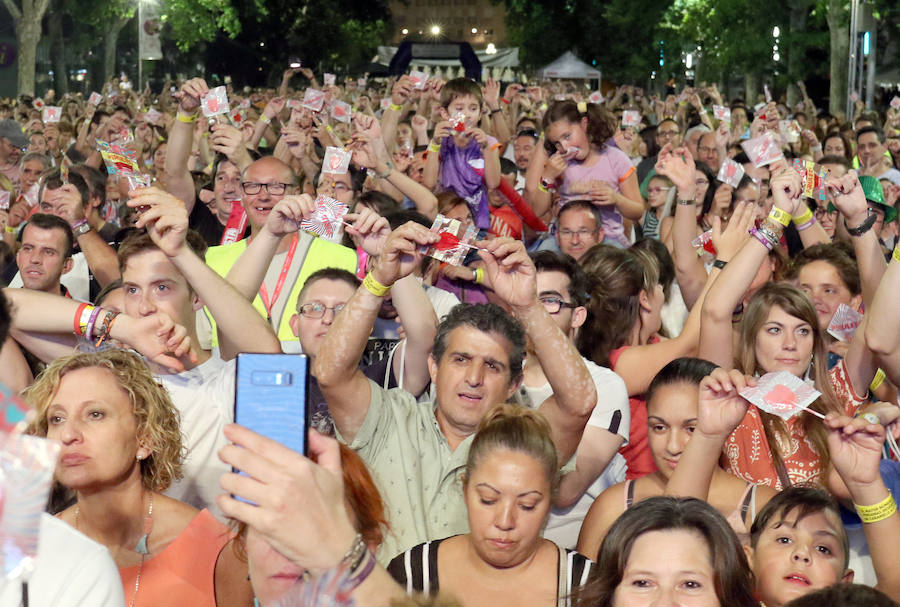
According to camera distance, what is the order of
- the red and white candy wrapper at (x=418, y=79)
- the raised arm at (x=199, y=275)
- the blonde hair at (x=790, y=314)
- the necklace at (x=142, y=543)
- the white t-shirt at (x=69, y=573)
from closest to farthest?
the white t-shirt at (x=69, y=573) → the necklace at (x=142, y=543) → the raised arm at (x=199, y=275) → the blonde hair at (x=790, y=314) → the red and white candy wrapper at (x=418, y=79)

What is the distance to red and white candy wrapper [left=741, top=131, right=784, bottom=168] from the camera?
19.8 ft

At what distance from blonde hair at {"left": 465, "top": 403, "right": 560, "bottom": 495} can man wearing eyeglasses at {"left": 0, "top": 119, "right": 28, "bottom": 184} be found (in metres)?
7.80

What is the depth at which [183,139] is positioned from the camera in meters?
7.71

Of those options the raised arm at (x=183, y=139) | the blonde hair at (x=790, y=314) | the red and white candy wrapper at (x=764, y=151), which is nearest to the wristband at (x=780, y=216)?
the blonde hair at (x=790, y=314)

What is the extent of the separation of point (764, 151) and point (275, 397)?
479 cm

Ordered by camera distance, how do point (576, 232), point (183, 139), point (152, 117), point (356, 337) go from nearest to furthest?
point (356, 337) → point (576, 232) → point (183, 139) → point (152, 117)

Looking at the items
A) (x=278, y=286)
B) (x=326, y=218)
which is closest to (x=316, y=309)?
(x=326, y=218)

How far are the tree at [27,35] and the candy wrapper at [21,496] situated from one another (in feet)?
90.2

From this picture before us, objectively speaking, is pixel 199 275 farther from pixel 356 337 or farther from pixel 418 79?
pixel 418 79

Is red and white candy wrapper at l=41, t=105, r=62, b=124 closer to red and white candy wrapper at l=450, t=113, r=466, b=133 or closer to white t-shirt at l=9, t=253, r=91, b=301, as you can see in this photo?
red and white candy wrapper at l=450, t=113, r=466, b=133

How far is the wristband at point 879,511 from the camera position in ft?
11.2

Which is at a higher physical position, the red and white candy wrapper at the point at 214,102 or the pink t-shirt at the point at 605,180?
the red and white candy wrapper at the point at 214,102

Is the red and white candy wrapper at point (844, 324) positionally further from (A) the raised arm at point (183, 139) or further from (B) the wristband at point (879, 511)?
(A) the raised arm at point (183, 139)

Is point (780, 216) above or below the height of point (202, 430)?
above
